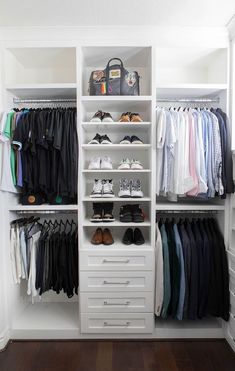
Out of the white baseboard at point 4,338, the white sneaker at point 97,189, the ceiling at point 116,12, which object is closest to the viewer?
the ceiling at point 116,12

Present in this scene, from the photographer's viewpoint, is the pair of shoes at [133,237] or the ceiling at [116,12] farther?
the pair of shoes at [133,237]

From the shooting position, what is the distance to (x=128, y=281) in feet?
6.22

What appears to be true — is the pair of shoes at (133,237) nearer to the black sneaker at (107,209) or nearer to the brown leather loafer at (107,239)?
the brown leather loafer at (107,239)

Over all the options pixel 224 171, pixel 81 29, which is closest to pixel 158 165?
pixel 224 171

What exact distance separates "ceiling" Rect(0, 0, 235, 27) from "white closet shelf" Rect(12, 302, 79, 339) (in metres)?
2.46

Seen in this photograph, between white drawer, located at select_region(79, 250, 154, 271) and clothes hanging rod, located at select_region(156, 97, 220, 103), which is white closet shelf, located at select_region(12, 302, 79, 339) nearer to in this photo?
white drawer, located at select_region(79, 250, 154, 271)

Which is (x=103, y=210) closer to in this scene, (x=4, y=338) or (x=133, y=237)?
(x=133, y=237)

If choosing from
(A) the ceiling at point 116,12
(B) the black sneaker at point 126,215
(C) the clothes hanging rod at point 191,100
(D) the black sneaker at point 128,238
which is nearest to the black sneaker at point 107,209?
(B) the black sneaker at point 126,215

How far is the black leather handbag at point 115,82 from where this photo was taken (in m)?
1.89

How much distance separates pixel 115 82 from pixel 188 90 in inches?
24.3

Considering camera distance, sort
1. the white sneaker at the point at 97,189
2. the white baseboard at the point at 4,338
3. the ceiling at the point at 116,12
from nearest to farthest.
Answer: the ceiling at the point at 116,12 < the white baseboard at the point at 4,338 < the white sneaker at the point at 97,189

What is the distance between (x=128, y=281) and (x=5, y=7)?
7.34 feet

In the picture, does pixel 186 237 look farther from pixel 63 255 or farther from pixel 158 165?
pixel 63 255

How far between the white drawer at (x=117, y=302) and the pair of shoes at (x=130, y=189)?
2.63 feet
